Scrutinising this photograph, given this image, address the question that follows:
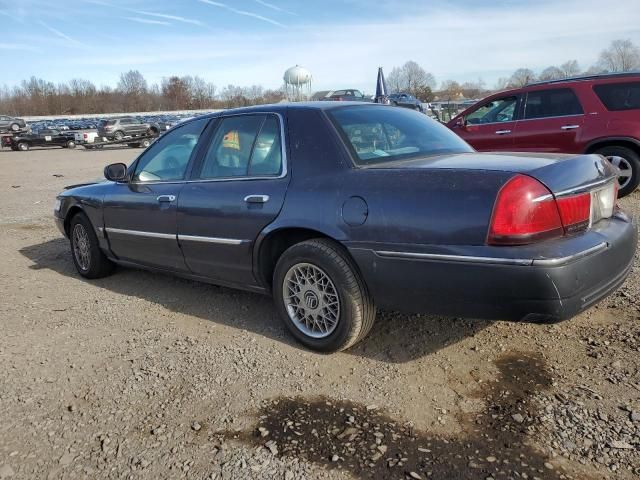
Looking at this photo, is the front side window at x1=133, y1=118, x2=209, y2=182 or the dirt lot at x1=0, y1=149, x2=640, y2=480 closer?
the dirt lot at x1=0, y1=149, x2=640, y2=480

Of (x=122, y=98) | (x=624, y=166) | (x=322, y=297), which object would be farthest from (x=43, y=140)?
(x=122, y=98)

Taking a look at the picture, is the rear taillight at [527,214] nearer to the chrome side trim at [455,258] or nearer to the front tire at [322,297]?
the chrome side trim at [455,258]

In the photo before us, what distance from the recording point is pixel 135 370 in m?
3.31

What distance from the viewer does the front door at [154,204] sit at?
4.20 meters

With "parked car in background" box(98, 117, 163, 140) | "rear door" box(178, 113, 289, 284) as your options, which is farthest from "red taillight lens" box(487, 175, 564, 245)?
"parked car in background" box(98, 117, 163, 140)

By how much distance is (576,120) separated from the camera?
7.50 metres

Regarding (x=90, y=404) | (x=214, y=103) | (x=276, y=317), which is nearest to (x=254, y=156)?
(x=276, y=317)

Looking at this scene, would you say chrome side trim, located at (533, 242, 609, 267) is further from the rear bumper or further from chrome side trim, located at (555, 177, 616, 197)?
chrome side trim, located at (555, 177, 616, 197)

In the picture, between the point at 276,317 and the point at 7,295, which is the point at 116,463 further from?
the point at 7,295

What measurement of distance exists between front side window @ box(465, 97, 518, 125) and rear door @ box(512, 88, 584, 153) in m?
0.22

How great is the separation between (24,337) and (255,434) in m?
2.31

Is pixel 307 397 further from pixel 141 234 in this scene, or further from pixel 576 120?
pixel 576 120

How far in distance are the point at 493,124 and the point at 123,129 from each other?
2730cm

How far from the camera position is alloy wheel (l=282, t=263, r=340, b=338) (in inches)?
129
